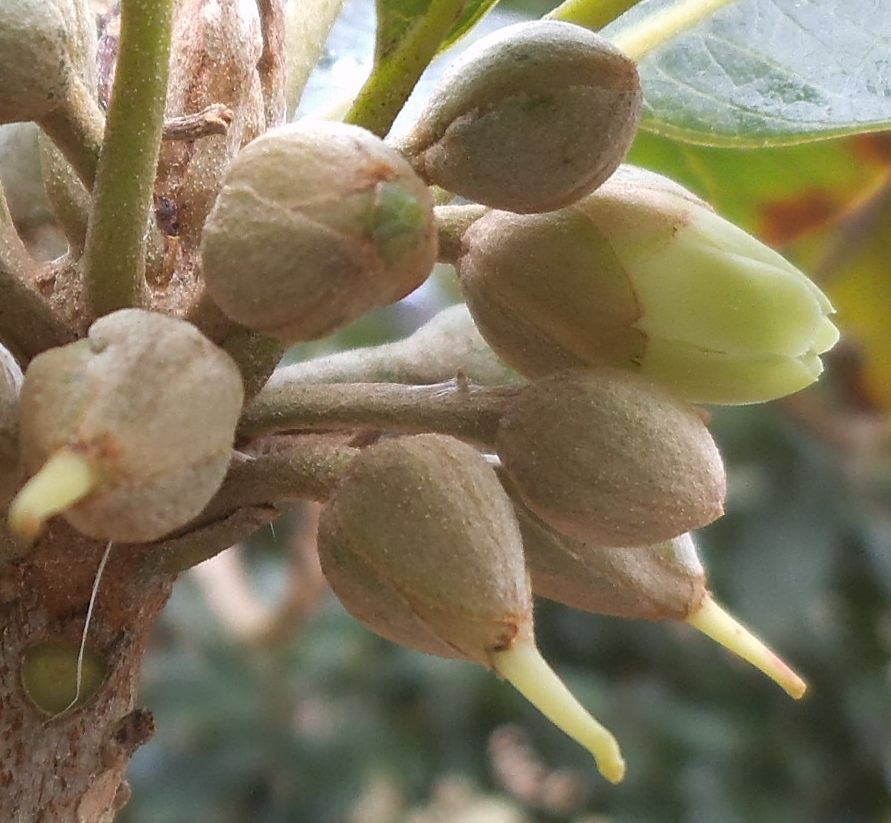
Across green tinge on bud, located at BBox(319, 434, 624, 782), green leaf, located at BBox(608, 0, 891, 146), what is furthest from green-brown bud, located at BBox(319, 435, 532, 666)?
green leaf, located at BBox(608, 0, 891, 146)

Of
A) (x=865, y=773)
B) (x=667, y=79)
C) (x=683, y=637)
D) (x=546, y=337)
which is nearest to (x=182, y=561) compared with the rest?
(x=546, y=337)

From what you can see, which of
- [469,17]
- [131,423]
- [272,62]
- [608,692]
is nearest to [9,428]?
[131,423]

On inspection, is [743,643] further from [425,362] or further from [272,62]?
[272,62]

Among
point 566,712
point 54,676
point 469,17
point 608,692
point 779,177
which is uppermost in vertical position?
point 469,17

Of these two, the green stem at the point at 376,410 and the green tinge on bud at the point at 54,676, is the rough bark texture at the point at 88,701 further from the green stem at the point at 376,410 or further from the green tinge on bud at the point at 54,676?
the green stem at the point at 376,410

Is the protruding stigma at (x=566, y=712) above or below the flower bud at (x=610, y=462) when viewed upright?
below

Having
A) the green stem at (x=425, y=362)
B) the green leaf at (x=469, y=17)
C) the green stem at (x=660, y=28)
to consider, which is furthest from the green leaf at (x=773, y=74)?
the green stem at (x=425, y=362)

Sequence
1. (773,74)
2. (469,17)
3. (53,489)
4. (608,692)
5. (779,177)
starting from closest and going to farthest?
1. (53,489)
2. (469,17)
3. (773,74)
4. (779,177)
5. (608,692)
